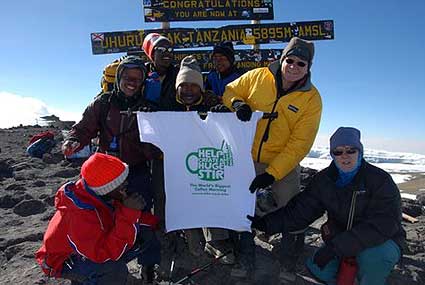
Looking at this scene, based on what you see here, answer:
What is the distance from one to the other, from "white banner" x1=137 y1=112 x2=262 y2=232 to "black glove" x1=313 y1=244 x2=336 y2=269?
776mm

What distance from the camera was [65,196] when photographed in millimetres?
3350

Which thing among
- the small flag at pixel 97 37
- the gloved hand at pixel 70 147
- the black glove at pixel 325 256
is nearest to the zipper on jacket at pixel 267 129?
the black glove at pixel 325 256

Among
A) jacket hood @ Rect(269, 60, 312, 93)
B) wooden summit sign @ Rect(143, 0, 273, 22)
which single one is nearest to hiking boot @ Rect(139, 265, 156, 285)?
jacket hood @ Rect(269, 60, 312, 93)

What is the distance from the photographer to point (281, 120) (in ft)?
13.9

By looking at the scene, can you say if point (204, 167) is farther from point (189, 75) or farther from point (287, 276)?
point (287, 276)

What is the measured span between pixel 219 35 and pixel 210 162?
17.0ft

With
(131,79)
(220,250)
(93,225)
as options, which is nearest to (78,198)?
(93,225)

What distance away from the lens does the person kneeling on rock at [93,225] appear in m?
3.30

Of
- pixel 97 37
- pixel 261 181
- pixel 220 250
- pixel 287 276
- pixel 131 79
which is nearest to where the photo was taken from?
pixel 261 181

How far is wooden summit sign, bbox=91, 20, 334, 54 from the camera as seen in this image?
8.49 m

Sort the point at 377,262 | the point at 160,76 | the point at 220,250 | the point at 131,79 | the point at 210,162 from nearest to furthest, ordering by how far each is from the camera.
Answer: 1. the point at 377,262
2. the point at 210,162
3. the point at 131,79
4. the point at 220,250
5. the point at 160,76

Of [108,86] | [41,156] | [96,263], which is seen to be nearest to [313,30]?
[108,86]

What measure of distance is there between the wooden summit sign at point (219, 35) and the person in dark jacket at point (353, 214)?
5436mm

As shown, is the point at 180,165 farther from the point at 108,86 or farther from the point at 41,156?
the point at 41,156
